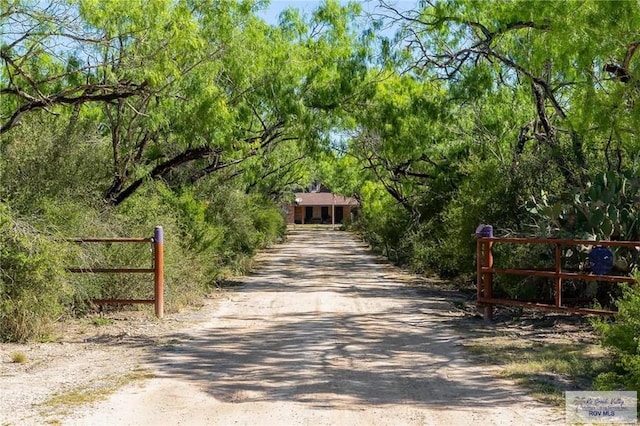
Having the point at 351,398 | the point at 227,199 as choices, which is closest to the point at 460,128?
the point at 227,199

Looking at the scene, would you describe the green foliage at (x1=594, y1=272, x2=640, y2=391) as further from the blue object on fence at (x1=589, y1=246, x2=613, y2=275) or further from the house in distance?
the house in distance

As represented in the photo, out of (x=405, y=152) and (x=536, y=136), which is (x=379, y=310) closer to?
(x=536, y=136)

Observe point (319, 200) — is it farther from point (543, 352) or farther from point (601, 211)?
point (543, 352)

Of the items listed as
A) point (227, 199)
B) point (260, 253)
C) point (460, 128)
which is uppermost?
point (460, 128)

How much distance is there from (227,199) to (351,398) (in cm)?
1748

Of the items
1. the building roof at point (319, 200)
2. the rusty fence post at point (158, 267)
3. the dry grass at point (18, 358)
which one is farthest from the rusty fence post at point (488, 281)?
the building roof at point (319, 200)

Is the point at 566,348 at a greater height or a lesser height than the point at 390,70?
lesser

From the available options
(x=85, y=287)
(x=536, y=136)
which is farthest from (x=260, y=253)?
(x=85, y=287)

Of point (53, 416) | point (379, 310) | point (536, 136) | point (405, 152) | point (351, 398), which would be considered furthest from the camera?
point (405, 152)

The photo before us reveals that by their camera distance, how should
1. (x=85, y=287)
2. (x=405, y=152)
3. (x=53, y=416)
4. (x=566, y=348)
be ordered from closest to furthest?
1. (x=53, y=416)
2. (x=566, y=348)
3. (x=85, y=287)
4. (x=405, y=152)

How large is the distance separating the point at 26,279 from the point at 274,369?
3983 mm

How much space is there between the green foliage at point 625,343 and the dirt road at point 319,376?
75cm

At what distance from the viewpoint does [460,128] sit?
68.6 ft

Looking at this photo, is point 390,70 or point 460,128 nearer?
point 390,70
